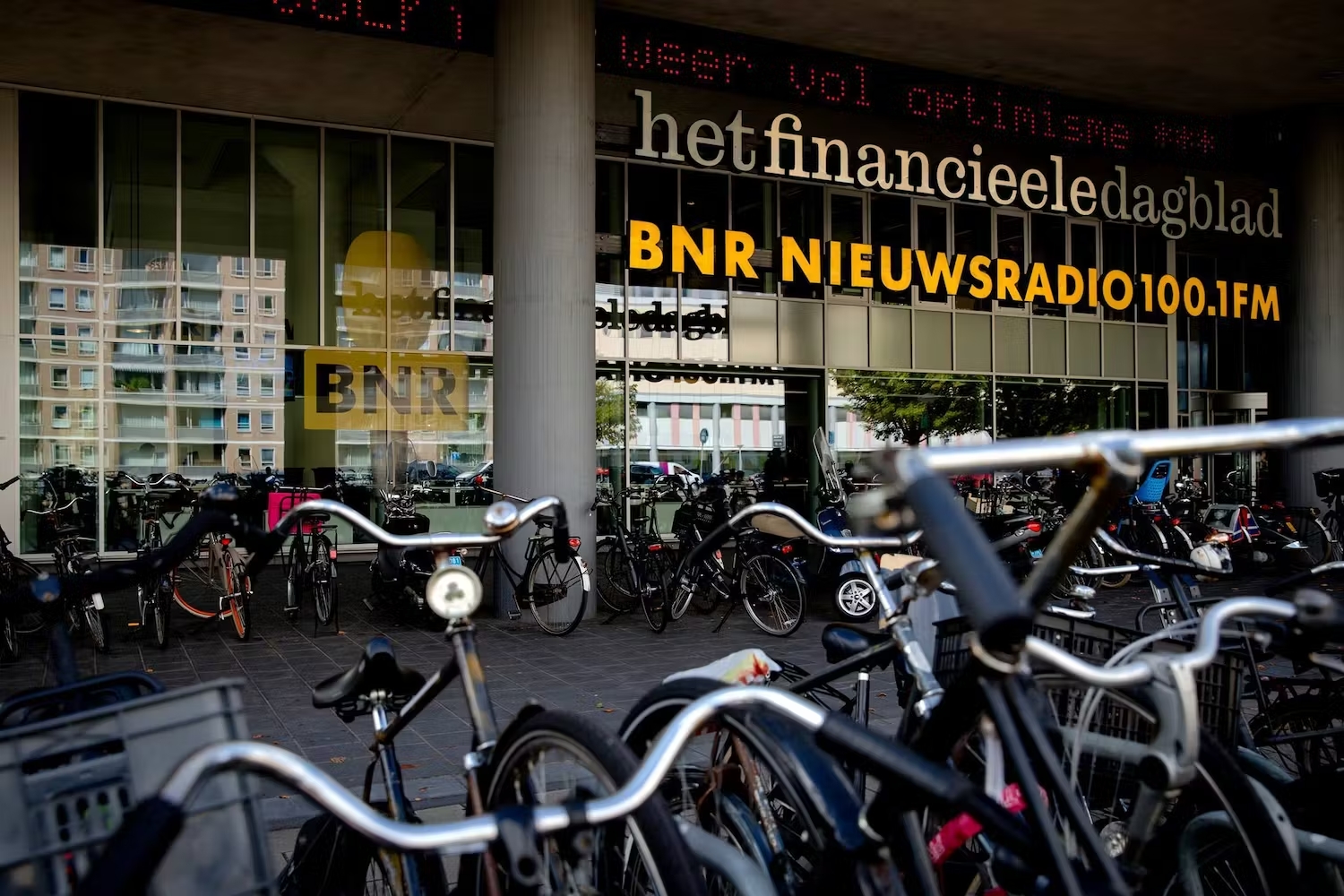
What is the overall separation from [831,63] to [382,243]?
6.73 meters

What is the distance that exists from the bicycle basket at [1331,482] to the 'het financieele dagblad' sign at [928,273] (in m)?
3.53

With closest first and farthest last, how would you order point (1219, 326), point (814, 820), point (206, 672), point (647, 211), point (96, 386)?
point (814, 820) → point (206, 672) → point (96, 386) → point (647, 211) → point (1219, 326)

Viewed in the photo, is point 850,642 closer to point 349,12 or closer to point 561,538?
point 561,538

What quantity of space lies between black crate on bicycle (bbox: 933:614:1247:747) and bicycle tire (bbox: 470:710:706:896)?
0.67 meters

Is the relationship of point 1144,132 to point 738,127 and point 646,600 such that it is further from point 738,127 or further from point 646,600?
point 646,600

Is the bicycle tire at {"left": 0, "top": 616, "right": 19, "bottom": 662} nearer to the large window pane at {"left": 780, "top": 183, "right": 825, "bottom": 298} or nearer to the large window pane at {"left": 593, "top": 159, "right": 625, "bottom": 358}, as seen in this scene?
the large window pane at {"left": 593, "top": 159, "right": 625, "bottom": 358}

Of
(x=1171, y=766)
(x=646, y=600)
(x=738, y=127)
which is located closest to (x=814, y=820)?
(x=1171, y=766)

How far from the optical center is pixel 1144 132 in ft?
49.4

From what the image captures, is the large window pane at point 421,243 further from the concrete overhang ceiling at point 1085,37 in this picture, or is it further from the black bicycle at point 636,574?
the black bicycle at point 636,574

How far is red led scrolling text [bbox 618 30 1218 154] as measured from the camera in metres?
11.7

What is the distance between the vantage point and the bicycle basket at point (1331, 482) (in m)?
13.7

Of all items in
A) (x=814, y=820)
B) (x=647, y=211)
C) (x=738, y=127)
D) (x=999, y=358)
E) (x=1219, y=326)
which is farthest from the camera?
(x=1219, y=326)

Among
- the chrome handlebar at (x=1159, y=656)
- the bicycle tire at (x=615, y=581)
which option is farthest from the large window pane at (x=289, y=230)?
the chrome handlebar at (x=1159, y=656)

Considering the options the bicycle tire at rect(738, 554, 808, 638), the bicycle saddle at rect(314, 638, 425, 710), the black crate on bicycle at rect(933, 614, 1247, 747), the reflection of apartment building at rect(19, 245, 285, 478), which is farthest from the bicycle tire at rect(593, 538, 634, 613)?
the bicycle saddle at rect(314, 638, 425, 710)
